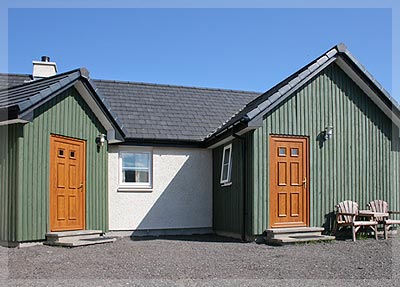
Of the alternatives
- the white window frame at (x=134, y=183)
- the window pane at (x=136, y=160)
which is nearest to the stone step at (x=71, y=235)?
the white window frame at (x=134, y=183)

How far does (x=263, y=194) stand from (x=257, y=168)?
2.24ft

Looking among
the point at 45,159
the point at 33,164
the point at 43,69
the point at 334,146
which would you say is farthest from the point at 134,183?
the point at 43,69

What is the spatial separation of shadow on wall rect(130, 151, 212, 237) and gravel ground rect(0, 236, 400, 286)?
3.14 metres

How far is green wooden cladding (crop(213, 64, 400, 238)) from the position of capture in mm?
13164

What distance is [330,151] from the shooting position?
14.0 meters

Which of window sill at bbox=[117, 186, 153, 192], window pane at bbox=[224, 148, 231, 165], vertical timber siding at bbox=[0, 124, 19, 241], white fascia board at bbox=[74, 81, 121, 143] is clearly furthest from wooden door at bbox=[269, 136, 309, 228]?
vertical timber siding at bbox=[0, 124, 19, 241]

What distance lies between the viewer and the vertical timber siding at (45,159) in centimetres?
1169

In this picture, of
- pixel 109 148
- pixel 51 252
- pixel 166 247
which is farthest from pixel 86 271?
pixel 109 148

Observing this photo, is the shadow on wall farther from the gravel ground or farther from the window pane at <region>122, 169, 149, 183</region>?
the gravel ground

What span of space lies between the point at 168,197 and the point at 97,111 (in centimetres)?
364

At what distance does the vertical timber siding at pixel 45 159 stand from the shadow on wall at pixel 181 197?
2.14 meters

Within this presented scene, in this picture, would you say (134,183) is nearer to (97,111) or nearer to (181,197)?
(181,197)

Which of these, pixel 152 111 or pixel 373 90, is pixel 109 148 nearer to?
pixel 152 111

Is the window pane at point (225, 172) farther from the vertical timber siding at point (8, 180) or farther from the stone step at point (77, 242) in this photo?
the vertical timber siding at point (8, 180)
